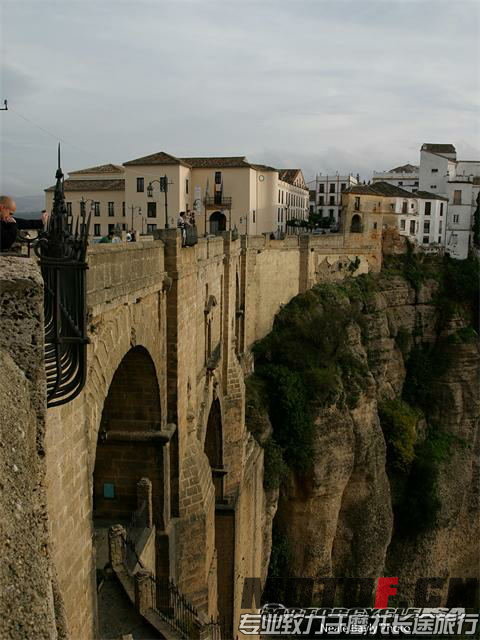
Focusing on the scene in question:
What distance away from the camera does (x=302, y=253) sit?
33.0 meters

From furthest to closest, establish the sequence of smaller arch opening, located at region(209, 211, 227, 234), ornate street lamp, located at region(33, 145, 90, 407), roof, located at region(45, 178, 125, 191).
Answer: smaller arch opening, located at region(209, 211, 227, 234)
roof, located at region(45, 178, 125, 191)
ornate street lamp, located at region(33, 145, 90, 407)

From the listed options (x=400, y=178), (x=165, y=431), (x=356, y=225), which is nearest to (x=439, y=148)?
(x=400, y=178)

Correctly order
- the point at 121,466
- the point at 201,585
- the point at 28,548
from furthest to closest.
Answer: the point at 201,585 < the point at 121,466 < the point at 28,548

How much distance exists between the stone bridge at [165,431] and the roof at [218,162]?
19.4 metres

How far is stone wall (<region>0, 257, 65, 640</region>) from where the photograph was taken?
2350 millimetres

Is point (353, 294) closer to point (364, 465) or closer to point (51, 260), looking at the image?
point (364, 465)

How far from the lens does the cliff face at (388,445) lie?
24328 millimetres

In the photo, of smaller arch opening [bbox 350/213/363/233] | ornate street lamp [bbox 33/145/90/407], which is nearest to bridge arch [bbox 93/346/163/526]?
ornate street lamp [bbox 33/145/90/407]

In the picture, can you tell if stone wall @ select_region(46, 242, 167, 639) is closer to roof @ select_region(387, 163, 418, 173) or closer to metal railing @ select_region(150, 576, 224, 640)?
metal railing @ select_region(150, 576, 224, 640)

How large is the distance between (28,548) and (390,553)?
30.9 m

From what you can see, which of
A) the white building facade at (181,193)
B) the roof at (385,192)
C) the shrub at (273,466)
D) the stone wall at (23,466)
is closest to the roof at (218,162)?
the white building facade at (181,193)

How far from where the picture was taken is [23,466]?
2617 mm

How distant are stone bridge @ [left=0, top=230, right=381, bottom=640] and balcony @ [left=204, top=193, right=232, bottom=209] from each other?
738 inches

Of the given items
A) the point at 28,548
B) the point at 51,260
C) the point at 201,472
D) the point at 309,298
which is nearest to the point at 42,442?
the point at 28,548
